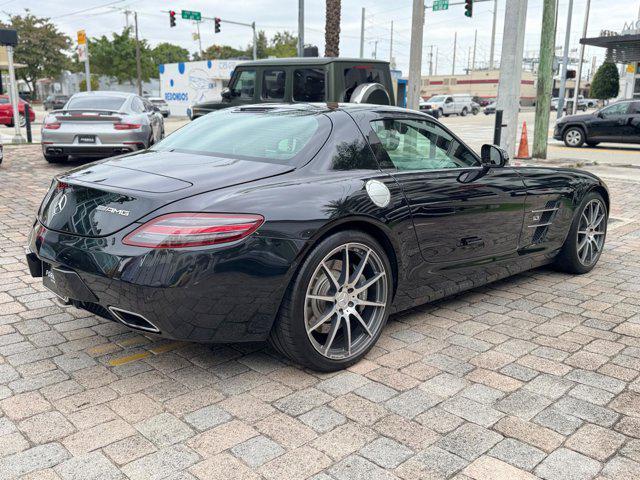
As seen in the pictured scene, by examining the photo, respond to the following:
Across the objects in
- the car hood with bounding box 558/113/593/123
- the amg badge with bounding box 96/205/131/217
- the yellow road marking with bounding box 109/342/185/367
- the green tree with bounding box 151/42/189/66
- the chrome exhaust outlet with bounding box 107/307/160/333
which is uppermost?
the green tree with bounding box 151/42/189/66

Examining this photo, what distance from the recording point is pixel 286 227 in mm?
3027

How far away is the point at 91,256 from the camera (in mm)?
2992

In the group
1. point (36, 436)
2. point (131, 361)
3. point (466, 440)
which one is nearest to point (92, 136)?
point (131, 361)

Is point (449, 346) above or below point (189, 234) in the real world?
below

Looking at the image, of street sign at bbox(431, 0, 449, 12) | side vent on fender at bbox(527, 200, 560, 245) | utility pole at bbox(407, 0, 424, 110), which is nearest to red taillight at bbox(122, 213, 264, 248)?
side vent on fender at bbox(527, 200, 560, 245)

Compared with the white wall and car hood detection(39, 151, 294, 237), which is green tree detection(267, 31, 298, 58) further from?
car hood detection(39, 151, 294, 237)

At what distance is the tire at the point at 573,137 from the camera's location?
18.9 m

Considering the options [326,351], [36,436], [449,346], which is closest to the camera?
[36,436]

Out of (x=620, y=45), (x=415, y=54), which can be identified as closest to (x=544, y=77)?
(x=415, y=54)

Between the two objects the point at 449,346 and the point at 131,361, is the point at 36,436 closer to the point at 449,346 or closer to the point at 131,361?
the point at 131,361

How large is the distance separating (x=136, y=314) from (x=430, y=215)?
1806 millimetres

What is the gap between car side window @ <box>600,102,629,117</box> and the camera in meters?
17.8

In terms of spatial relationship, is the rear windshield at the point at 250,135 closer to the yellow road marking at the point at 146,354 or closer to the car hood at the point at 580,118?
the yellow road marking at the point at 146,354

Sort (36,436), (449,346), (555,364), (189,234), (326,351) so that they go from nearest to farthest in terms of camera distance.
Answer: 1. (36,436)
2. (189,234)
3. (326,351)
4. (555,364)
5. (449,346)
